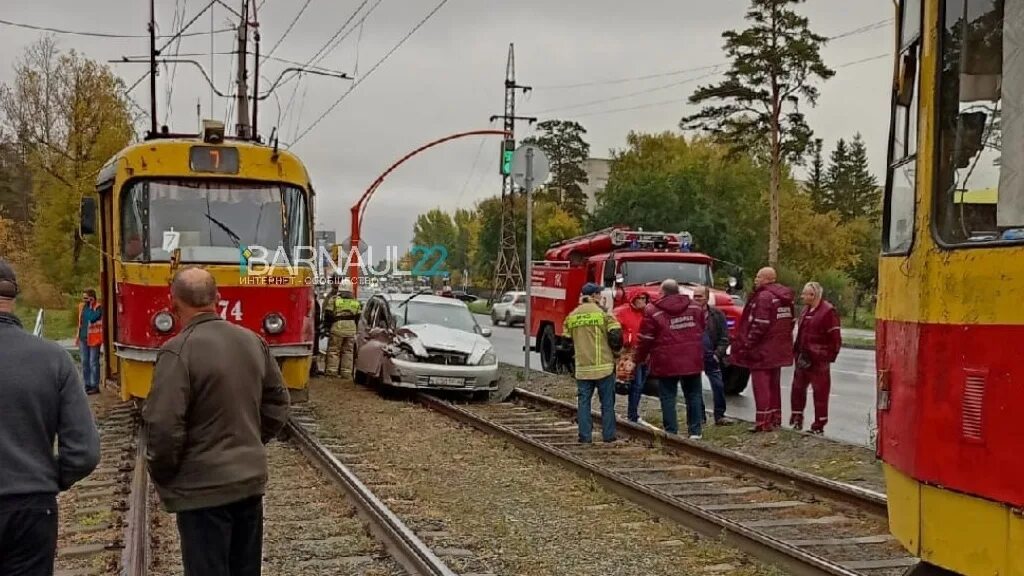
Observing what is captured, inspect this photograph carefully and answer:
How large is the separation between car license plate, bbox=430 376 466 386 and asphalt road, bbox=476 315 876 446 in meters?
2.90

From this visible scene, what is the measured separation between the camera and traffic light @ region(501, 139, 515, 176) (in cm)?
2103

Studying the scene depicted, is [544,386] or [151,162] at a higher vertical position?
[151,162]

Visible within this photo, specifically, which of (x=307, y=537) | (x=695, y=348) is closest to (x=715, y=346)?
(x=695, y=348)

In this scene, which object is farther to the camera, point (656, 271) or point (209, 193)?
point (656, 271)

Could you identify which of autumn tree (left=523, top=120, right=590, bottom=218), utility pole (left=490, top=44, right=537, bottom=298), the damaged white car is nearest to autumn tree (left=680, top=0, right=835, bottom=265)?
utility pole (left=490, top=44, right=537, bottom=298)

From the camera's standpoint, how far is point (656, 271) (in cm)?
1977

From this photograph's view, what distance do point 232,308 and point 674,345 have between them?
499cm

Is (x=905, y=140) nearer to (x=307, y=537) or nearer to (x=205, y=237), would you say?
(x=307, y=537)

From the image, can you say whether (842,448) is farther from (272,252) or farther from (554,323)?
(554,323)

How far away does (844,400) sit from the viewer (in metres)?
18.5

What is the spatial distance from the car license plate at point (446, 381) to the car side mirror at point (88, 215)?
5531 millimetres

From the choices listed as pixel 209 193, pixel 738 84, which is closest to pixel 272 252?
pixel 209 193

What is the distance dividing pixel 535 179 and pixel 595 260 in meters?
2.12

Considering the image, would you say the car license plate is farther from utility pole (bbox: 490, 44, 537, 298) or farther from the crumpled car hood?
utility pole (bbox: 490, 44, 537, 298)
